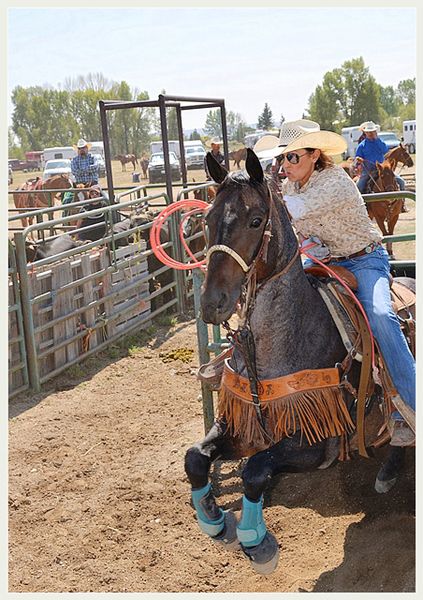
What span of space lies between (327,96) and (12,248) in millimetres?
69345

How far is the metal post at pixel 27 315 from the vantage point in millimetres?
6895

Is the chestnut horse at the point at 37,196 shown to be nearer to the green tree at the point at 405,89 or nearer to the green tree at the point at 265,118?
the green tree at the point at 265,118

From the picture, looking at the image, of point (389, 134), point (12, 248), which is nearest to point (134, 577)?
point (12, 248)

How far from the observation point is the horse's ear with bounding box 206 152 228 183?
328 centimetres

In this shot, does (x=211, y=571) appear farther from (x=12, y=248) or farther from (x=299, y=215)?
(x=12, y=248)

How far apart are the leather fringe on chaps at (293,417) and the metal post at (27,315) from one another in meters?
3.83

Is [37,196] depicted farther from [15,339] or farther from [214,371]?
[214,371]

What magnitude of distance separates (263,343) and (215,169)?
0.86 meters

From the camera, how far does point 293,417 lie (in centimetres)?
347

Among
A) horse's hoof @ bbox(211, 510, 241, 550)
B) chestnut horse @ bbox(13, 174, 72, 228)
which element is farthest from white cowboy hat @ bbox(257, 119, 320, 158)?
chestnut horse @ bbox(13, 174, 72, 228)

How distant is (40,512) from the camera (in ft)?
15.9

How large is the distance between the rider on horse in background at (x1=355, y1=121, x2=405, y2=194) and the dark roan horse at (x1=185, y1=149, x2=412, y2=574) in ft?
32.4

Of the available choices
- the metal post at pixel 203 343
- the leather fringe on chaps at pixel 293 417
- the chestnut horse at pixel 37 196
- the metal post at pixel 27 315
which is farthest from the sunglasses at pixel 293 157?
the chestnut horse at pixel 37 196

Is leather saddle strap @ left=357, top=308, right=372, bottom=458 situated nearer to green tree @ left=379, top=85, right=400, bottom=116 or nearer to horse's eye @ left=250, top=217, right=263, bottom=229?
horse's eye @ left=250, top=217, right=263, bottom=229
